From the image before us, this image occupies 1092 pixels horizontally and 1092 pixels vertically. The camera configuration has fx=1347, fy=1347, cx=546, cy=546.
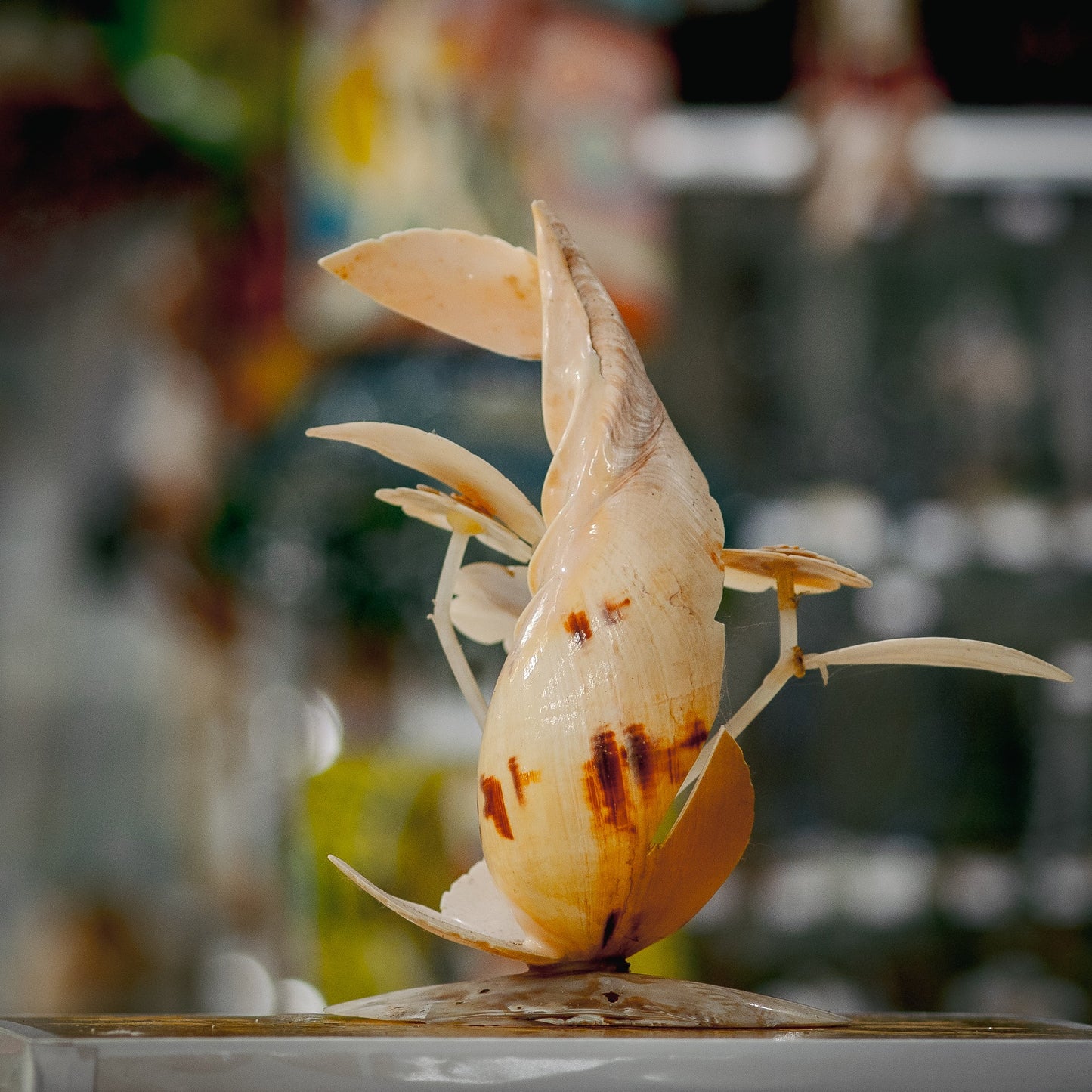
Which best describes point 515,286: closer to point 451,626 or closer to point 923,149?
point 451,626

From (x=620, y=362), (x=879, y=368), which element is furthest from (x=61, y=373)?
(x=620, y=362)

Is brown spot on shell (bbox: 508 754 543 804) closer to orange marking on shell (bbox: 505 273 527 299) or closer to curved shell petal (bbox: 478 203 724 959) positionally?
curved shell petal (bbox: 478 203 724 959)

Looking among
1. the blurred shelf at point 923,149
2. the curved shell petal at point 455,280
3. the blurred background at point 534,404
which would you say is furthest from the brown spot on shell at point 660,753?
the blurred shelf at point 923,149

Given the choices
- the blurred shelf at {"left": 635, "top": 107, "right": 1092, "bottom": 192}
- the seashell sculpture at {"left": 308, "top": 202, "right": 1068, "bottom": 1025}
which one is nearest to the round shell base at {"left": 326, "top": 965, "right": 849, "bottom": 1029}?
the seashell sculpture at {"left": 308, "top": 202, "right": 1068, "bottom": 1025}

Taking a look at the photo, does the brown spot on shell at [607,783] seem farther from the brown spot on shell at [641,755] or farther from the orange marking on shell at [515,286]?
the orange marking on shell at [515,286]

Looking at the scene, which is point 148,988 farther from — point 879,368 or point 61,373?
point 879,368

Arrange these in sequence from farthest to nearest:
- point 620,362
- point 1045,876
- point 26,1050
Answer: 1. point 1045,876
2. point 620,362
3. point 26,1050

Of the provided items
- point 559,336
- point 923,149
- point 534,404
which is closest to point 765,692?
point 559,336
